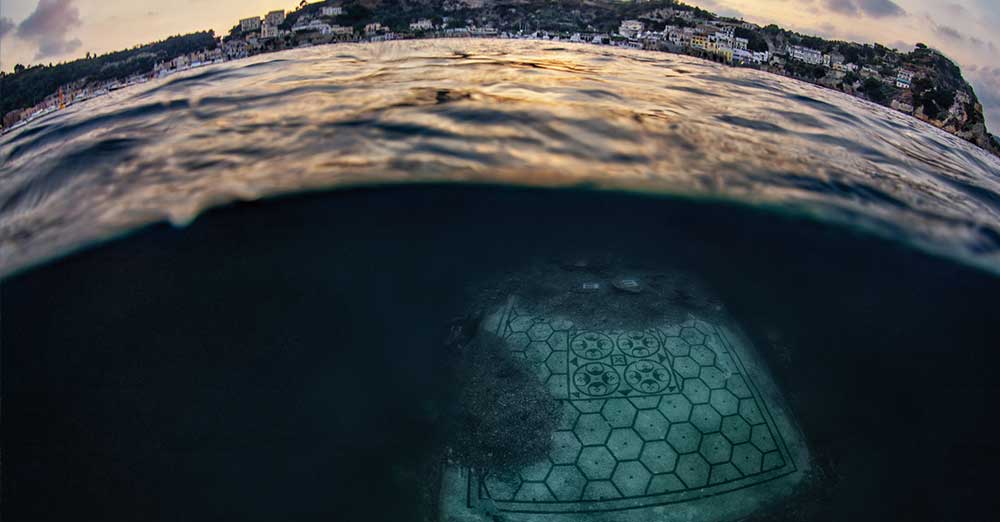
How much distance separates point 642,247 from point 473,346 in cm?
Answer: 404

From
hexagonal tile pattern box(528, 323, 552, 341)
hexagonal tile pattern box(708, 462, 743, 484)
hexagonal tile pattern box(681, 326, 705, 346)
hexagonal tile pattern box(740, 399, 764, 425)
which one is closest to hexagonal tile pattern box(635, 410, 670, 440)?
hexagonal tile pattern box(708, 462, 743, 484)

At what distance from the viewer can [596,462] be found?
466 cm

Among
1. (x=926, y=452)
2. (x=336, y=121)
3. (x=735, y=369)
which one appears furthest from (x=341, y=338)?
A: (x=926, y=452)

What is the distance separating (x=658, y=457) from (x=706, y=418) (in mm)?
817

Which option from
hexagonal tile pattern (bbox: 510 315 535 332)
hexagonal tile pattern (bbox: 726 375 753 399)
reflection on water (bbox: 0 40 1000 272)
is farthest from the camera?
reflection on water (bbox: 0 40 1000 272)

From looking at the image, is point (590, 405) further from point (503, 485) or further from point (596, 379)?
point (503, 485)

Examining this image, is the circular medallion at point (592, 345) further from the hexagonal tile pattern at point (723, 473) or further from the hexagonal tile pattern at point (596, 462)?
the hexagonal tile pattern at point (723, 473)

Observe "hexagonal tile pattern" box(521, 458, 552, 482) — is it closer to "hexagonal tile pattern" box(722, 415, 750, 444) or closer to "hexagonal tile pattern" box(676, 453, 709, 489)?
"hexagonal tile pattern" box(676, 453, 709, 489)

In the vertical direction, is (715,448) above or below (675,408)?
below

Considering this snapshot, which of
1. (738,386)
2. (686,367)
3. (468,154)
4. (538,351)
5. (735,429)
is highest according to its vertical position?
(468,154)

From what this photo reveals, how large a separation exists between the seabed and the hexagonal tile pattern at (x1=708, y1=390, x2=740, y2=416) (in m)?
0.01

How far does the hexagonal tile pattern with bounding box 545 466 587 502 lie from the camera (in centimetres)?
443

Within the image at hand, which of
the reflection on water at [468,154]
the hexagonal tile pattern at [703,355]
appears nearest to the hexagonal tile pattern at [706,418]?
the hexagonal tile pattern at [703,355]

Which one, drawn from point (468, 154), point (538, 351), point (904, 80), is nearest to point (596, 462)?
point (538, 351)
